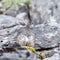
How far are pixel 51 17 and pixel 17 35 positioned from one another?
1964 millimetres

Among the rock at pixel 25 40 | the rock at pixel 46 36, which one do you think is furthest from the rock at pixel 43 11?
the rock at pixel 25 40

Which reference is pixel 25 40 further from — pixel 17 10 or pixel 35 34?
pixel 17 10

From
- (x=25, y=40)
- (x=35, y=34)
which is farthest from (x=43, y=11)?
(x=25, y=40)

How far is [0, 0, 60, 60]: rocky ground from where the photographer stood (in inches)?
170

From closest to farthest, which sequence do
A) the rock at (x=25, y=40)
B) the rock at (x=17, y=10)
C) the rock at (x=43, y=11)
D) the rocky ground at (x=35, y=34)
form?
1. the rocky ground at (x=35, y=34)
2. the rock at (x=25, y=40)
3. the rock at (x=43, y=11)
4. the rock at (x=17, y=10)

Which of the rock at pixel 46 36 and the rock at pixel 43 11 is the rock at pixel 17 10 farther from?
the rock at pixel 46 36

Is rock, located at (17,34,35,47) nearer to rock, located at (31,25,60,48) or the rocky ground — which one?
the rocky ground

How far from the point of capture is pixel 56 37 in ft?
19.6

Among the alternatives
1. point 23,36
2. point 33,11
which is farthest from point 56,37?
point 33,11

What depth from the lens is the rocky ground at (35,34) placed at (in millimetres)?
4312

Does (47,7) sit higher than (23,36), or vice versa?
(47,7)

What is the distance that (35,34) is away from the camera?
618 cm

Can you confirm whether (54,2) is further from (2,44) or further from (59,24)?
(2,44)

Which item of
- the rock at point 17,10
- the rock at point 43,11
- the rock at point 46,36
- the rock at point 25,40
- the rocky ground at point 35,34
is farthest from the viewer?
the rock at point 17,10
